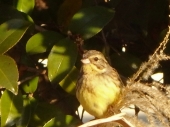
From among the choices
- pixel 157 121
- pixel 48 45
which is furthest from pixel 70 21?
pixel 157 121

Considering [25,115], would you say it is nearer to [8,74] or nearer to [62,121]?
[62,121]

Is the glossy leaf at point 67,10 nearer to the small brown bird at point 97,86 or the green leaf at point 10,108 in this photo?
the small brown bird at point 97,86

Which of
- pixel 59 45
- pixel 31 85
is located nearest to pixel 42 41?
pixel 59 45

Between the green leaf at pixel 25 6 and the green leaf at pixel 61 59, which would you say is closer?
the green leaf at pixel 61 59

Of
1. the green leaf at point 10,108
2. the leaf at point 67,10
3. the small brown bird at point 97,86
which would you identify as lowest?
the small brown bird at point 97,86

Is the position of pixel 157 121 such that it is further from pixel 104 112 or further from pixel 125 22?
pixel 125 22

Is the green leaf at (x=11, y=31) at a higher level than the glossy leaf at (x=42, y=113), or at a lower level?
higher

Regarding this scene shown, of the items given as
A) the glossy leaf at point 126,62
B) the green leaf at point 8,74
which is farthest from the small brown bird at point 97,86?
the green leaf at point 8,74
